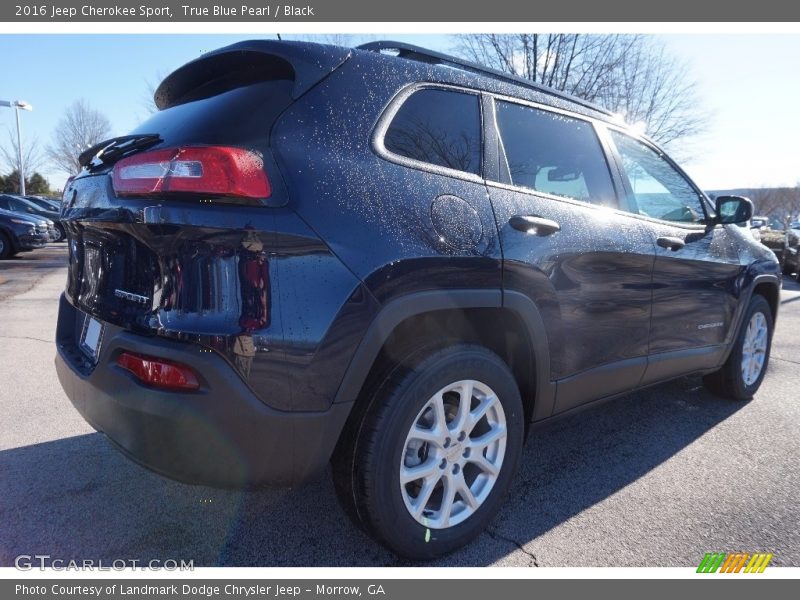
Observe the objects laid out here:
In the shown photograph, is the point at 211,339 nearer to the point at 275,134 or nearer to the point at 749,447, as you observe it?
the point at 275,134

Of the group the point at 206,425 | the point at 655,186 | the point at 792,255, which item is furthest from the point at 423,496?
the point at 792,255

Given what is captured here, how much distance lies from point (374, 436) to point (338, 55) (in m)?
1.37

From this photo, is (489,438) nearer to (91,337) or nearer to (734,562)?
(734,562)

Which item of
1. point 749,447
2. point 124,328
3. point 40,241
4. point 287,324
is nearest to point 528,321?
point 287,324

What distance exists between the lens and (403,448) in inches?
77.9

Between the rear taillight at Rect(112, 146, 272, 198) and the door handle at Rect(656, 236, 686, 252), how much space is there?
91.6 inches

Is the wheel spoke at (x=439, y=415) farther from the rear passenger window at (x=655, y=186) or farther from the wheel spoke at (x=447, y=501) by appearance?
the rear passenger window at (x=655, y=186)

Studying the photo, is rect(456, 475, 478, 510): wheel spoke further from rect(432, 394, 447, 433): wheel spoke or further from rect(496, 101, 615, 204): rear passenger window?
rect(496, 101, 615, 204): rear passenger window

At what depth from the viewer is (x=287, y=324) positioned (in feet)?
5.58

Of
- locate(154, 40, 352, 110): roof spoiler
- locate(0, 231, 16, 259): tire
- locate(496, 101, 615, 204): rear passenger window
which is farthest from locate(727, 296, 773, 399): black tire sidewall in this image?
locate(0, 231, 16, 259): tire

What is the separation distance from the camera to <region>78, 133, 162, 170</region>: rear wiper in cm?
194

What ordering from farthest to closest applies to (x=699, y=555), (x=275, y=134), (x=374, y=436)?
1. (x=699, y=555)
2. (x=374, y=436)
3. (x=275, y=134)

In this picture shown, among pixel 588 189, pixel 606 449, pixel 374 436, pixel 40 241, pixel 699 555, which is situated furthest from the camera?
pixel 40 241

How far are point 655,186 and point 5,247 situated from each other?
15.6 metres
